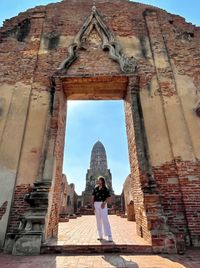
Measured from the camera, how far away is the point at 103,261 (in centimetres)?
355

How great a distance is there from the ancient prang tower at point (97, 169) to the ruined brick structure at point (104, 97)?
1060 inches

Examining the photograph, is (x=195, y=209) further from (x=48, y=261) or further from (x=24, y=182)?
(x=24, y=182)

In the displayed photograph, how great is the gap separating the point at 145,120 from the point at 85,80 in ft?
7.42

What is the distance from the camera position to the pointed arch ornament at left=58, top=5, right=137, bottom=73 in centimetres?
717

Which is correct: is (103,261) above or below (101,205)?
below

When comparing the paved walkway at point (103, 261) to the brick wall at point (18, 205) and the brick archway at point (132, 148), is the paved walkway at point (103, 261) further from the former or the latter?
the brick wall at point (18, 205)

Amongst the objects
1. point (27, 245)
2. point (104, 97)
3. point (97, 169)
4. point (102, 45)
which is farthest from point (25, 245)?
point (97, 169)

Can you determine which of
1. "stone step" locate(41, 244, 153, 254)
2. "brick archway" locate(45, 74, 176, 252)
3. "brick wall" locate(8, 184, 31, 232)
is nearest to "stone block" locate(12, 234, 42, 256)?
"stone step" locate(41, 244, 153, 254)

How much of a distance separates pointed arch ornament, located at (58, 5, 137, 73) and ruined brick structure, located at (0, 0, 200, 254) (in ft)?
0.12

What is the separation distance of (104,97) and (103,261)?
5.37 metres

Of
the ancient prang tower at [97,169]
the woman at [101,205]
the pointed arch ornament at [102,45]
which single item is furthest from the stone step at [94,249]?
the ancient prang tower at [97,169]

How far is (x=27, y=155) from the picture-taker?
5.90 meters

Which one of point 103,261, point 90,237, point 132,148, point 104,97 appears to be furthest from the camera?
point 104,97

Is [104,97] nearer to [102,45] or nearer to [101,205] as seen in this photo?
[102,45]
